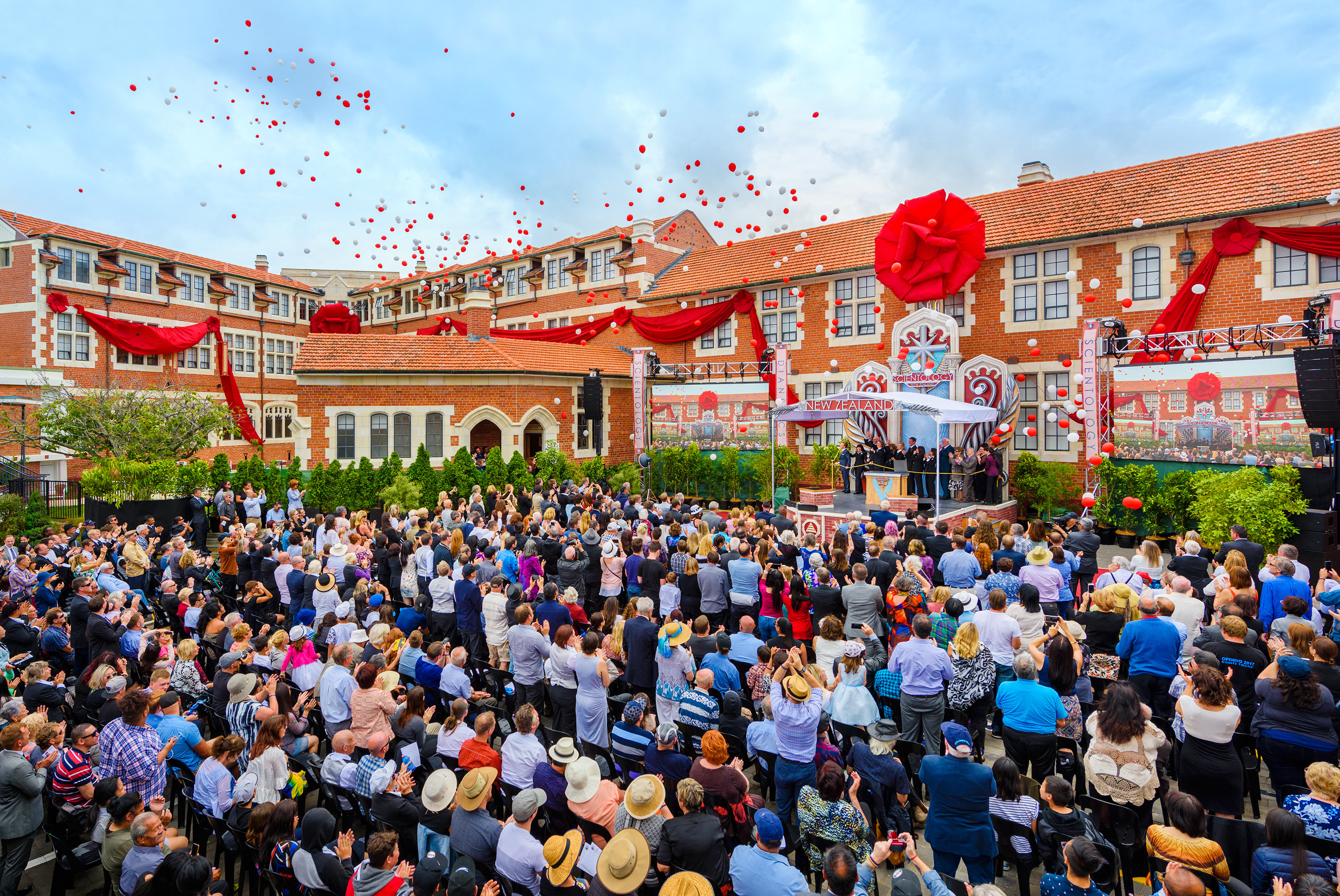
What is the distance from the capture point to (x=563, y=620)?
7.91m

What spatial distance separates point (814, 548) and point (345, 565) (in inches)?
259

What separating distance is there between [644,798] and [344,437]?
20.5 metres

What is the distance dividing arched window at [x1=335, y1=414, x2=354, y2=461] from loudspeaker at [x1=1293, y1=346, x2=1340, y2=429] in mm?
22880

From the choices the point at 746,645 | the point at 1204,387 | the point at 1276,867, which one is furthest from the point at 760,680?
the point at 1204,387

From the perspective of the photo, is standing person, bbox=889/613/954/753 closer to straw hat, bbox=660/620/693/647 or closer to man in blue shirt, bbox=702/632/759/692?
man in blue shirt, bbox=702/632/759/692

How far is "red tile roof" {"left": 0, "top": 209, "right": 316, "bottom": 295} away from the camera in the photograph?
26.9m

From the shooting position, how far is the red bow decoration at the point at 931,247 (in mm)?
19609

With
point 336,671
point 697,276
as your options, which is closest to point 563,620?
point 336,671

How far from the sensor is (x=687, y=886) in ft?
12.2

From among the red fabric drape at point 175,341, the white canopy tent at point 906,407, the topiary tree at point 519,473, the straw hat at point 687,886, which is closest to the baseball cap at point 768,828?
the straw hat at point 687,886

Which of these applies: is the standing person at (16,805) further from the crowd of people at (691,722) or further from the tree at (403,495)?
the tree at (403,495)

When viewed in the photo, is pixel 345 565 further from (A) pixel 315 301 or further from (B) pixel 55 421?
(A) pixel 315 301

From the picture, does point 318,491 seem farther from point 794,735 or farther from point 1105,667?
point 1105,667

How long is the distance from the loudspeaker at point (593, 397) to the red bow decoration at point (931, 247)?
395 inches
